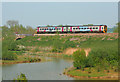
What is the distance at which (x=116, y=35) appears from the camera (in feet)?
319

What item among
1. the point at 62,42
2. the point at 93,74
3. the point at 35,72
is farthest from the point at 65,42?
the point at 93,74

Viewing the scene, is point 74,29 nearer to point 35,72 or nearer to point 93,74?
point 35,72

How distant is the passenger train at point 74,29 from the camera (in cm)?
10238

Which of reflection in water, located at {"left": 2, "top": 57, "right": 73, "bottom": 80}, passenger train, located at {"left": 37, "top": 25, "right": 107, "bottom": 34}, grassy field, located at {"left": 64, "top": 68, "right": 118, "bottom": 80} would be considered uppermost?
passenger train, located at {"left": 37, "top": 25, "right": 107, "bottom": 34}

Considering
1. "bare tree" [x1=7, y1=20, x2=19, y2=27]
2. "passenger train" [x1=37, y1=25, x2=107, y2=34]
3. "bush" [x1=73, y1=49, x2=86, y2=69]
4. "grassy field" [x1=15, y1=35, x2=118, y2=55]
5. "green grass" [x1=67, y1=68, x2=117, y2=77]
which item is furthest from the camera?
"bare tree" [x1=7, y1=20, x2=19, y2=27]

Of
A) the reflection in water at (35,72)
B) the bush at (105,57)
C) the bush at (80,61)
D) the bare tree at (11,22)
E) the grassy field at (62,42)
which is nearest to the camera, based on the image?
the reflection in water at (35,72)

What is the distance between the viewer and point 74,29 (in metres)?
107

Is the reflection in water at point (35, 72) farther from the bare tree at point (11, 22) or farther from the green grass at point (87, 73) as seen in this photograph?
the bare tree at point (11, 22)

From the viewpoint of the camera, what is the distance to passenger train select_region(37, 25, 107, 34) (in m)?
102

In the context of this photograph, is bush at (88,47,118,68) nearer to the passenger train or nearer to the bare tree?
the passenger train

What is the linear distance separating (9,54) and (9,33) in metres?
64.4

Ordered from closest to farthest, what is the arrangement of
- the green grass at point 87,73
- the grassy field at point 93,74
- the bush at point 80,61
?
the grassy field at point 93,74
the green grass at point 87,73
the bush at point 80,61

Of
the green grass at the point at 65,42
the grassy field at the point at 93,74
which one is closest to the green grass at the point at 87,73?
the grassy field at the point at 93,74

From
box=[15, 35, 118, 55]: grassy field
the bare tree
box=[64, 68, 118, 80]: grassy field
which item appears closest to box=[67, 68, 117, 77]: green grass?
box=[64, 68, 118, 80]: grassy field
